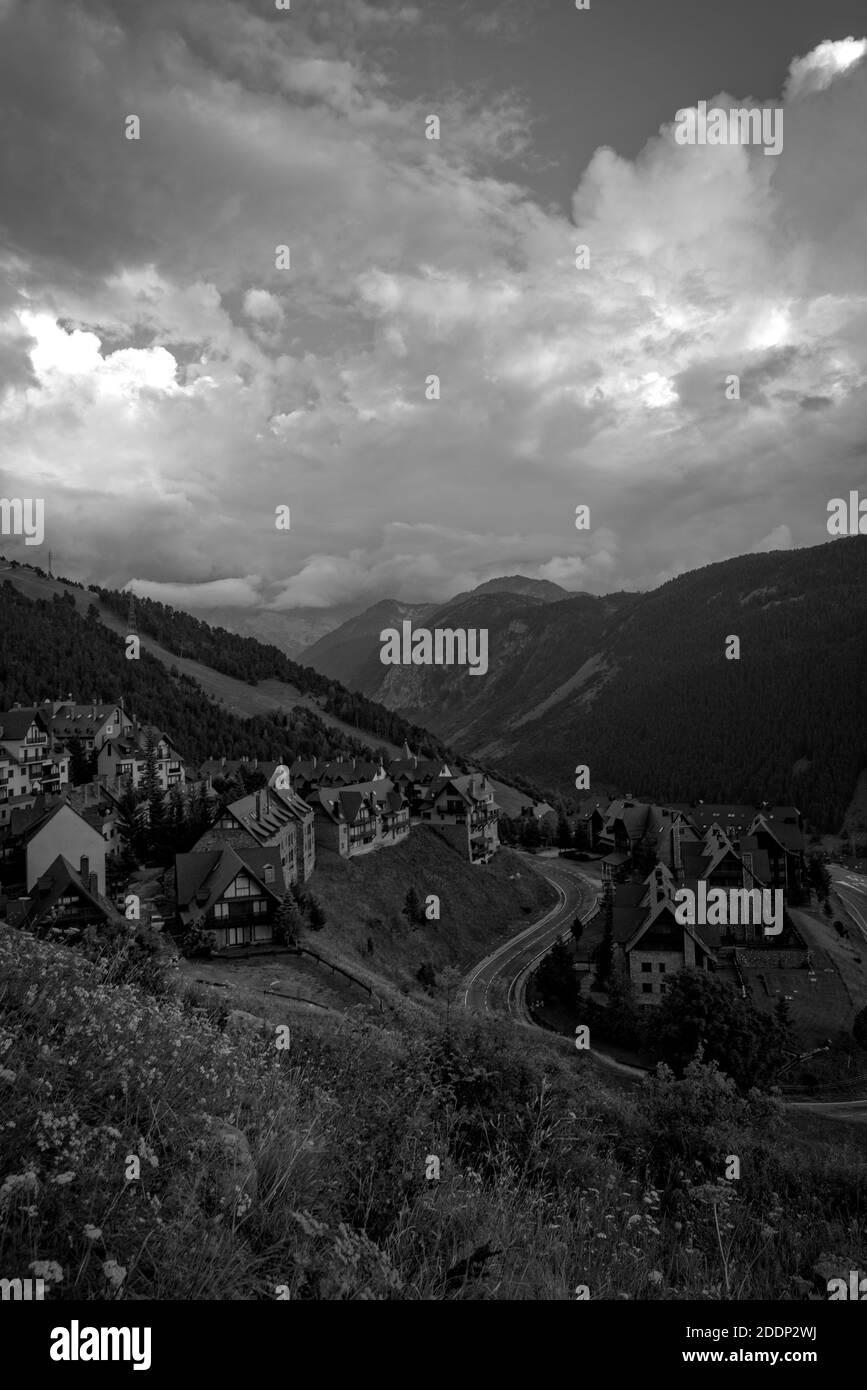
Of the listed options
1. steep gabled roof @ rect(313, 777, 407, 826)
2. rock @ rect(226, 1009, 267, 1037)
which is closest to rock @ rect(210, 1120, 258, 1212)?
rock @ rect(226, 1009, 267, 1037)

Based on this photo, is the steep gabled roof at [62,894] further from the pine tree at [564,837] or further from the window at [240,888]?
the pine tree at [564,837]

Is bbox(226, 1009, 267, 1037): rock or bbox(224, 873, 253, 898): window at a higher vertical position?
bbox(226, 1009, 267, 1037): rock

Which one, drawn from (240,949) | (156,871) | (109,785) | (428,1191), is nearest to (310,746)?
(109,785)

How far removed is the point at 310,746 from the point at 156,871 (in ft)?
326

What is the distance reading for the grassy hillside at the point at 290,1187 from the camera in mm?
5039

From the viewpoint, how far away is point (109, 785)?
9544 centimetres

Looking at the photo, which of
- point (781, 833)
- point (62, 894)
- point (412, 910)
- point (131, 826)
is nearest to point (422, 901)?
point (412, 910)

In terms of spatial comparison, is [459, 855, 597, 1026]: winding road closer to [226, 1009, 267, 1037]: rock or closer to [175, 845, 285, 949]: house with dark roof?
[175, 845, 285, 949]: house with dark roof

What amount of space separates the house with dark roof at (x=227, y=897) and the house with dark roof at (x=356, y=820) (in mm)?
23822

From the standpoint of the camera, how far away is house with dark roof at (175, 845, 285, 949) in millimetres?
43781

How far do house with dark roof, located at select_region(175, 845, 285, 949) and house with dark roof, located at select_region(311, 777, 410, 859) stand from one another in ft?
78.2

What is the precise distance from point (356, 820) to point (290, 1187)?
224 feet
